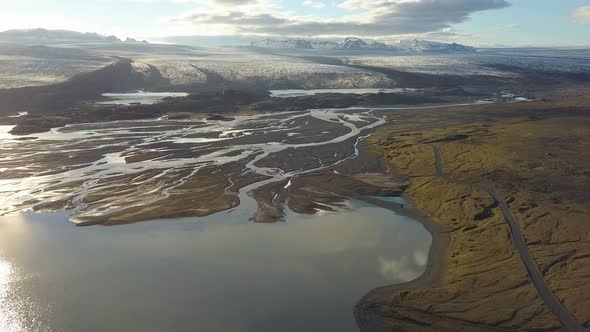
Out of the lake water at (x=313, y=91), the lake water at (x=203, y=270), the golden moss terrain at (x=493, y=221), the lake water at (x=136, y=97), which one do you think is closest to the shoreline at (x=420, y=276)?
the golden moss terrain at (x=493, y=221)

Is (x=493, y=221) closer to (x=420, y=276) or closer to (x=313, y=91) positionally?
(x=420, y=276)

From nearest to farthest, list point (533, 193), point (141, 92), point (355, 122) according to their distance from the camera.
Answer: point (533, 193), point (355, 122), point (141, 92)

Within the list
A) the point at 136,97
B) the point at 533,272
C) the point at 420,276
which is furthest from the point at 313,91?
the point at 533,272

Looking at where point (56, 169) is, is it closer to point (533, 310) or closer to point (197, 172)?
point (197, 172)

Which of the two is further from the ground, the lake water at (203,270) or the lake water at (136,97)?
the lake water at (136,97)

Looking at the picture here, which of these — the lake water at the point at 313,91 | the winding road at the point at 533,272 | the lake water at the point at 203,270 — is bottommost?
the lake water at the point at 203,270

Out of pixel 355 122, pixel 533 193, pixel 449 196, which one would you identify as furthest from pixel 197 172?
pixel 355 122

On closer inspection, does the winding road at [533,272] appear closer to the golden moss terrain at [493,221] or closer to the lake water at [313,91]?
the golden moss terrain at [493,221]
